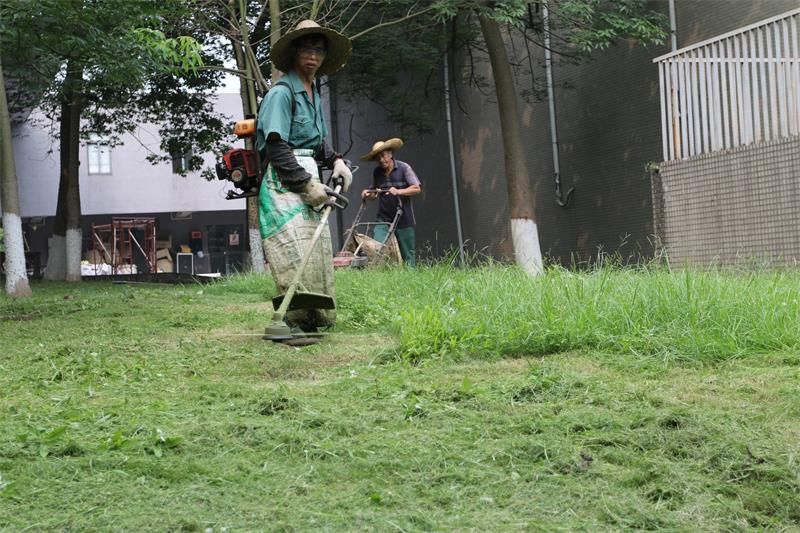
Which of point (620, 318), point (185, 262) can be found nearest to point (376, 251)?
point (620, 318)

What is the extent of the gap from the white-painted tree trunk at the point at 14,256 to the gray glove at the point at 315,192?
7.14 meters

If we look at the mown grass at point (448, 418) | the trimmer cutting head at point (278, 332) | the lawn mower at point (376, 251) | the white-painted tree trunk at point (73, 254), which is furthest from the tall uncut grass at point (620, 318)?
the white-painted tree trunk at point (73, 254)

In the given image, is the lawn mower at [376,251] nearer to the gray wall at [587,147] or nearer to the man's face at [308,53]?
the gray wall at [587,147]

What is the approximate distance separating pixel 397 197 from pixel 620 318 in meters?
7.56

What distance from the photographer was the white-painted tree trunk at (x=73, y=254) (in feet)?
79.4

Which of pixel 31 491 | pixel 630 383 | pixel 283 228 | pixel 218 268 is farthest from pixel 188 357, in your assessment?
pixel 218 268

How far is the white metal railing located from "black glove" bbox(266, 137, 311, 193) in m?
5.65

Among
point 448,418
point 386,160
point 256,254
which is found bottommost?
point 448,418

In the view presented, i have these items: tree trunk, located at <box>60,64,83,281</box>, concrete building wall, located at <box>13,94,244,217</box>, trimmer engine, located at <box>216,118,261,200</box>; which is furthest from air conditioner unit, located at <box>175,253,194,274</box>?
trimmer engine, located at <box>216,118,261,200</box>

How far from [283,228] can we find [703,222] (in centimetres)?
577

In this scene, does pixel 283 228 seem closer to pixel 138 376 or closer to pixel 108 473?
pixel 138 376

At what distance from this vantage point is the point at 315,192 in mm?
8031

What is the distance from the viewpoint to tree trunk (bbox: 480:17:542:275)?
1762 centimetres

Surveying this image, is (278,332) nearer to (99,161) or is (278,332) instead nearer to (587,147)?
(587,147)
